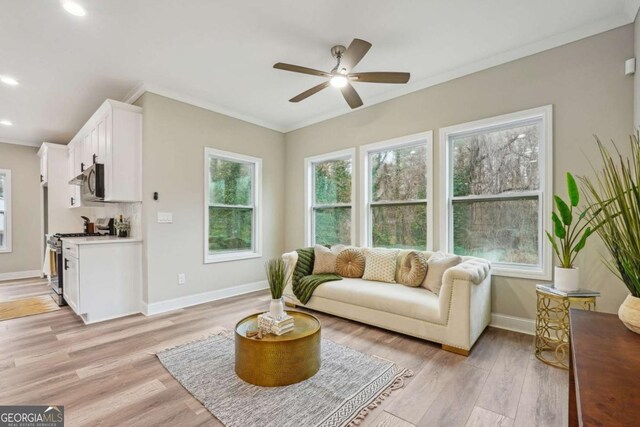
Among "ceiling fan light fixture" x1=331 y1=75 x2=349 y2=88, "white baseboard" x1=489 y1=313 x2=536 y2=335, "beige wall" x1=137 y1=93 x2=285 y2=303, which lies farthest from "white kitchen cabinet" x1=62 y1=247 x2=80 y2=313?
"white baseboard" x1=489 y1=313 x2=536 y2=335

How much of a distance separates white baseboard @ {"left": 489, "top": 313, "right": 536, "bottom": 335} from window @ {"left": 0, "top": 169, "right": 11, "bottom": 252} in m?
8.33

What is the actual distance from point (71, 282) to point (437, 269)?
425 cm

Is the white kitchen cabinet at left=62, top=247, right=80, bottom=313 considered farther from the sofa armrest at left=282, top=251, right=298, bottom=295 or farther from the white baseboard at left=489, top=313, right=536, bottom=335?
the white baseboard at left=489, top=313, right=536, bottom=335

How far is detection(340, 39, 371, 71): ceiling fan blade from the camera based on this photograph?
2232mm

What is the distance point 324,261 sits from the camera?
154 inches

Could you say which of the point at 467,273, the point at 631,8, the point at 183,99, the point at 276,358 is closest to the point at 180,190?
the point at 183,99

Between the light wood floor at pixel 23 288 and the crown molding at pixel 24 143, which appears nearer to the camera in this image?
the light wood floor at pixel 23 288

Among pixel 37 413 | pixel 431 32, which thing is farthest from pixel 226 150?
pixel 37 413

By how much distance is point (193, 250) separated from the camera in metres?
4.05

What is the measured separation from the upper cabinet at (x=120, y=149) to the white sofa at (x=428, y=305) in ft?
8.88

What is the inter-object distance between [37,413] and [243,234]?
3190mm

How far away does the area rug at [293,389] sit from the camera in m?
1.74

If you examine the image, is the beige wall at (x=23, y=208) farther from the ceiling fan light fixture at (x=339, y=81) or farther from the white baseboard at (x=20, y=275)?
the ceiling fan light fixture at (x=339, y=81)

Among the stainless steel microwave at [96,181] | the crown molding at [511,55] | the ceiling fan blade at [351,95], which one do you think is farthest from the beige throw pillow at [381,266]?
the stainless steel microwave at [96,181]
